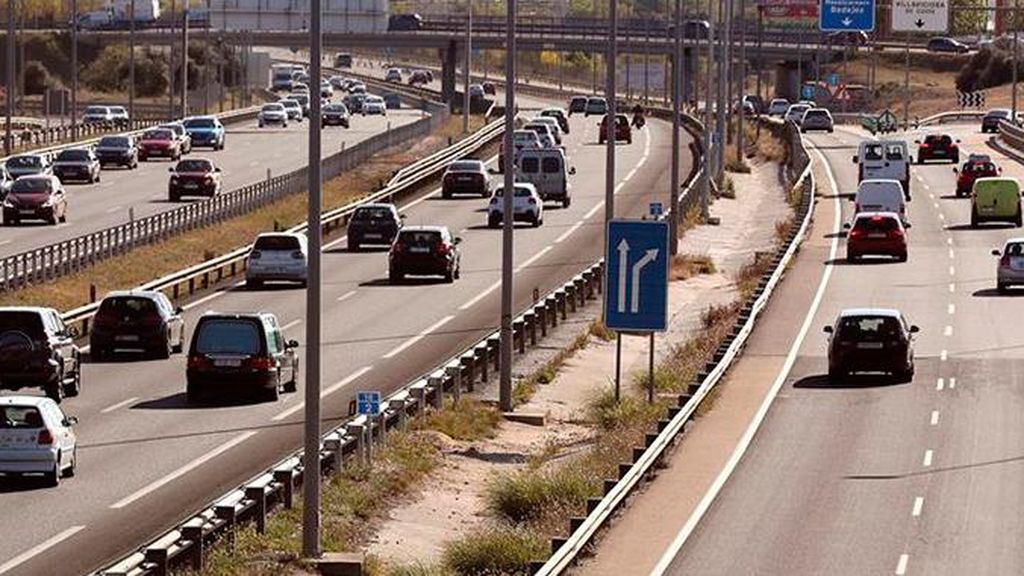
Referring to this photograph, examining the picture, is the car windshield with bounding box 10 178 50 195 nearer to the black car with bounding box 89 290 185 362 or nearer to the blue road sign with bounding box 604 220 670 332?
the black car with bounding box 89 290 185 362

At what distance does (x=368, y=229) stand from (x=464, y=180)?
20.6 m

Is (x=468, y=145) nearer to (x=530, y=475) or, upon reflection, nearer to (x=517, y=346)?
(x=517, y=346)

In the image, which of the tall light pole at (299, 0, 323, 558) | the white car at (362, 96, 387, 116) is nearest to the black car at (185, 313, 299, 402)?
the tall light pole at (299, 0, 323, 558)

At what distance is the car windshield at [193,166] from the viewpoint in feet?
307

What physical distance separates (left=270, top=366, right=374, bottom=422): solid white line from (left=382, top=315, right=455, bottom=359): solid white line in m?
2.31

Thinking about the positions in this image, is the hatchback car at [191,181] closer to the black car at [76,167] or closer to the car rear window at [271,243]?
the black car at [76,167]

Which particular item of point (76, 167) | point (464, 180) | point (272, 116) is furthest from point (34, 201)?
point (272, 116)

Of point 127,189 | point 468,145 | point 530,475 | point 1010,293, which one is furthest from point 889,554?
point 468,145

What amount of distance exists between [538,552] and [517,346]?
81.7 feet

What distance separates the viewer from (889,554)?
29.3m

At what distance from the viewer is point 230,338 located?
43.4 m

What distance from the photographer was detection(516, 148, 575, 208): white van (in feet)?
307

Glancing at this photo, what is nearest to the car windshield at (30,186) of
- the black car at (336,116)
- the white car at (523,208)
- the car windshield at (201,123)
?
the white car at (523,208)

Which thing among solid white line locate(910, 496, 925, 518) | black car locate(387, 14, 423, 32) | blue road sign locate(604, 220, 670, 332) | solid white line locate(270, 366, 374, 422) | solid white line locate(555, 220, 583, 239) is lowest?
solid white line locate(555, 220, 583, 239)
